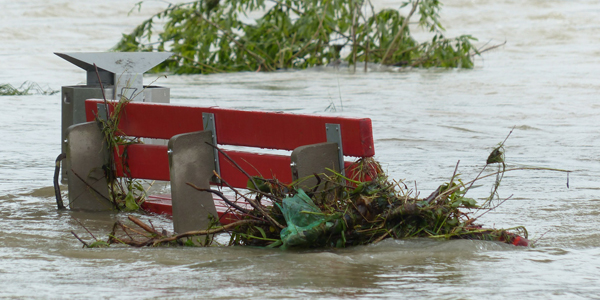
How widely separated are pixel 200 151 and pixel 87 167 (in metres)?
1.12

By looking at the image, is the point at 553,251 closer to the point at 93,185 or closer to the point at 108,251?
Result: the point at 108,251

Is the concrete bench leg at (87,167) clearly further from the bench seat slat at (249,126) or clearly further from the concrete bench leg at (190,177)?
the concrete bench leg at (190,177)

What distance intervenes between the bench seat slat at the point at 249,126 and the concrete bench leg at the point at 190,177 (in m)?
0.14

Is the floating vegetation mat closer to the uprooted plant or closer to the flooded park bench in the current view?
the flooded park bench

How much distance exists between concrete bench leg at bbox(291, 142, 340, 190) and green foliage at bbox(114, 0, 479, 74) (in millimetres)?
11325

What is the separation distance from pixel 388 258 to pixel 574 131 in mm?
6563

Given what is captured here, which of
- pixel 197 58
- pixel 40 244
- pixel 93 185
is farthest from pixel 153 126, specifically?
pixel 197 58

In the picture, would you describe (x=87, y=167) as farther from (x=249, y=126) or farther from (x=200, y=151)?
(x=249, y=126)

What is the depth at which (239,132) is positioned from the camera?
15.4 ft

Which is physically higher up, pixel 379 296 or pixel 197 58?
pixel 197 58

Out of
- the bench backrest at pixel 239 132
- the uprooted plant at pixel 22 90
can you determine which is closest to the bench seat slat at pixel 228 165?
the bench backrest at pixel 239 132

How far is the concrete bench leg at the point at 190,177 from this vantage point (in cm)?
459

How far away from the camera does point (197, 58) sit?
17469 millimetres

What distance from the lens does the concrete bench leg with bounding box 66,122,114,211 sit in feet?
17.6
